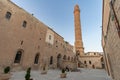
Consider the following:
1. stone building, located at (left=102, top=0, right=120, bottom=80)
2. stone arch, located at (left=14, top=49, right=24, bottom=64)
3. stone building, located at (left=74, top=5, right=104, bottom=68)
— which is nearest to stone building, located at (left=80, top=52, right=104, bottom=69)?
stone building, located at (left=74, top=5, right=104, bottom=68)

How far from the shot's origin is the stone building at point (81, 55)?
1356 inches

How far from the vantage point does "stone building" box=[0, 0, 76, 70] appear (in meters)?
12.6

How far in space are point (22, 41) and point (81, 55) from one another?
2674 cm

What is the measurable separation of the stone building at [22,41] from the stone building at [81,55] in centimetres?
1541

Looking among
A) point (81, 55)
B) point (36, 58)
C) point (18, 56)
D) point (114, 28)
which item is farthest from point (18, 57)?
point (81, 55)

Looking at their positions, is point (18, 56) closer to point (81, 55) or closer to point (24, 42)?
point (24, 42)

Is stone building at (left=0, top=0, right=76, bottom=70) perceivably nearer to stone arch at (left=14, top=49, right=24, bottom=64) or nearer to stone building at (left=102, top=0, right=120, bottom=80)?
stone arch at (left=14, top=49, right=24, bottom=64)

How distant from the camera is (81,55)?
3703cm

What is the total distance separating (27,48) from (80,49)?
26.9 m

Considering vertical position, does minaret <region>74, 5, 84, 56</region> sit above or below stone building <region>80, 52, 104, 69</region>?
above

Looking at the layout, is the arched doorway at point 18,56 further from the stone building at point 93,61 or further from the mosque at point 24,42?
the stone building at point 93,61

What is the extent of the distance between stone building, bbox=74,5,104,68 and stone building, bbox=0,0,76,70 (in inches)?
607

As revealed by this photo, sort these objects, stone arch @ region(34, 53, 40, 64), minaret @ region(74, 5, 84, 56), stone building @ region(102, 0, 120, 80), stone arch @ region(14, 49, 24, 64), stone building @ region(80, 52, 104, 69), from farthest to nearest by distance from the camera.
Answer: minaret @ region(74, 5, 84, 56) → stone building @ region(80, 52, 104, 69) → stone arch @ region(34, 53, 40, 64) → stone arch @ region(14, 49, 24, 64) → stone building @ region(102, 0, 120, 80)

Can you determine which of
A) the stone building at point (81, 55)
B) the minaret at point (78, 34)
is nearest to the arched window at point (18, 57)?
the stone building at point (81, 55)
